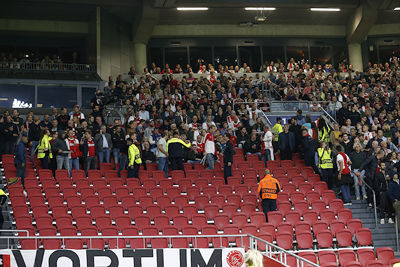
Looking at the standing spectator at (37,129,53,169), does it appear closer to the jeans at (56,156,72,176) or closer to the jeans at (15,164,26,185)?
the jeans at (56,156,72,176)

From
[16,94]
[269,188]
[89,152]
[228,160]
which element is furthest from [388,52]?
[89,152]

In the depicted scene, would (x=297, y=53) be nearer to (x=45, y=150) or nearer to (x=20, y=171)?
(x=45, y=150)

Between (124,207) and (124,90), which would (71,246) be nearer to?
(124,207)

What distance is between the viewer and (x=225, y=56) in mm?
32875

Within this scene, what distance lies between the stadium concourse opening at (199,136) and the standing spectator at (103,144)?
0.14 feet

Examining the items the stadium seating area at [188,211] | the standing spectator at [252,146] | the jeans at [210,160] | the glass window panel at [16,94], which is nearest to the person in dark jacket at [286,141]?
the standing spectator at [252,146]

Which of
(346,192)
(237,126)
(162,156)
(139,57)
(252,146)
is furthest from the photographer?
(139,57)

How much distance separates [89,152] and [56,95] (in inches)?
416

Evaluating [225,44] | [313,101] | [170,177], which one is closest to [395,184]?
[170,177]

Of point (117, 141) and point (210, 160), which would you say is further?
point (117, 141)

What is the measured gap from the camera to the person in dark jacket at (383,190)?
55.1 feet

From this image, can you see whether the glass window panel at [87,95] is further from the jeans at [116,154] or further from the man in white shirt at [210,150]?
the man in white shirt at [210,150]

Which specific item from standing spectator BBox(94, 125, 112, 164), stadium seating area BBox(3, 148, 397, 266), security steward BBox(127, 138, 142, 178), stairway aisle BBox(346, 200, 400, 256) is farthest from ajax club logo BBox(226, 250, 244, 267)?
standing spectator BBox(94, 125, 112, 164)

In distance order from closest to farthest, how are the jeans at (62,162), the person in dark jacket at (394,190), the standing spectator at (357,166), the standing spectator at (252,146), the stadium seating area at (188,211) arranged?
the stadium seating area at (188,211) → the person in dark jacket at (394,190) → the standing spectator at (357,166) → the jeans at (62,162) → the standing spectator at (252,146)
